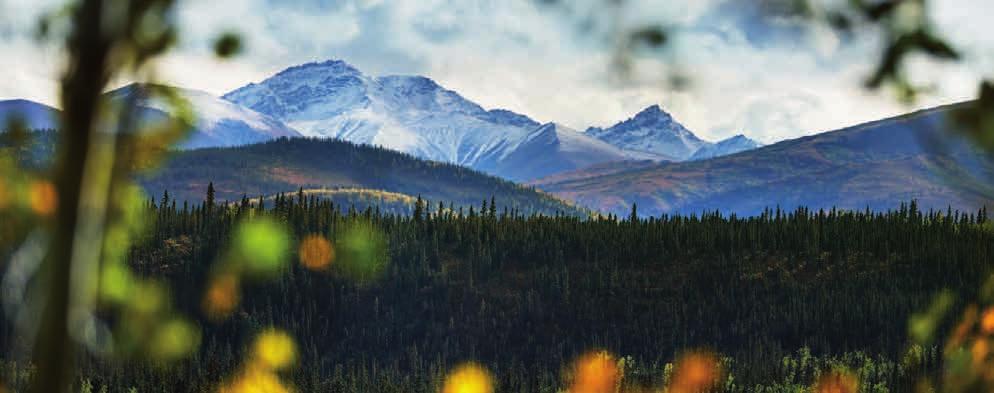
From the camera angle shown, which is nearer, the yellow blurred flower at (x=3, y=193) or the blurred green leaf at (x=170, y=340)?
the yellow blurred flower at (x=3, y=193)

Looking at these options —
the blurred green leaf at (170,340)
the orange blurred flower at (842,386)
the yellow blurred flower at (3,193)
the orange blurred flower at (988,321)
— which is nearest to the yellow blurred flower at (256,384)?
the orange blurred flower at (842,386)

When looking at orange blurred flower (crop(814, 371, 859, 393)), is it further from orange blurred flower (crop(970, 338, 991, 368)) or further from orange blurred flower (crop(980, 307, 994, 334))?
orange blurred flower (crop(970, 338, 991, 368))

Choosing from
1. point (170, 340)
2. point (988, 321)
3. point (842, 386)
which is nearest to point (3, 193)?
point (170, 340)

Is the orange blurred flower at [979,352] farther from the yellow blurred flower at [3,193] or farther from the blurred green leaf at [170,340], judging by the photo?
the yellow blurred flower at [3,193]

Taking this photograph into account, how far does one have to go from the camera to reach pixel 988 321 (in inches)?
464

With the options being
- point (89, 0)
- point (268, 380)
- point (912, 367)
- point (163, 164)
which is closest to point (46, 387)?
point (89, 0)

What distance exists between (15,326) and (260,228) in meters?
14.5

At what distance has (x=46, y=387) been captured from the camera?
149 inches

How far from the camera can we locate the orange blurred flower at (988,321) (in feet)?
37.5

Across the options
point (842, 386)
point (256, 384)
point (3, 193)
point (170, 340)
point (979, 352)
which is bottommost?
point (256, 384)

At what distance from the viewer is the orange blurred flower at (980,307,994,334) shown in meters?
11.4

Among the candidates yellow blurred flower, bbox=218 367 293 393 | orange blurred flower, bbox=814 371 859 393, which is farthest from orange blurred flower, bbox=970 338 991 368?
orange blurred flower, bbox=814 371 859 393

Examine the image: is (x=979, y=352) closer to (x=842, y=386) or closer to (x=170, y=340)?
(x=170, y=340)

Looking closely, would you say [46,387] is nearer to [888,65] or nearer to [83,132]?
[83,132]
